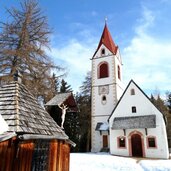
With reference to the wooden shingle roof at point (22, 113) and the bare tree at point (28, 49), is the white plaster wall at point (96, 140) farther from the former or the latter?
the wooden shingle roof at point (22, 113)

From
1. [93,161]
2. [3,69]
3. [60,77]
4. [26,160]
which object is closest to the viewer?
[26,160]

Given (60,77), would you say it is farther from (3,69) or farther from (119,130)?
(119,130)

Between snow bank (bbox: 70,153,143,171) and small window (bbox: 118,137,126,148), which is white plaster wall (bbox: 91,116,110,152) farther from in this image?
snow bank (bbox: 70,153,143,171)

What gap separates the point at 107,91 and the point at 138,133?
7822mm

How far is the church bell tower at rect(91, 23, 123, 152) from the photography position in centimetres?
2570

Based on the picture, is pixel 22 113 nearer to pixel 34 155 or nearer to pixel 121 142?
pixel 34 155

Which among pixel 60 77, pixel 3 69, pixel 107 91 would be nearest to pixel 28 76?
pixel 3 69

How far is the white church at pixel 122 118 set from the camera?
2095 cm

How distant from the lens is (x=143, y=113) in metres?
22.4

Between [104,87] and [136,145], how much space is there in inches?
366

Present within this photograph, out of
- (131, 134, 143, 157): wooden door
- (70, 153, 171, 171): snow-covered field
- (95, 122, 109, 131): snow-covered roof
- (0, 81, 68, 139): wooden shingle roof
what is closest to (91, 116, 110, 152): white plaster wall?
(95, 122, 109, 131): snow-covered roof

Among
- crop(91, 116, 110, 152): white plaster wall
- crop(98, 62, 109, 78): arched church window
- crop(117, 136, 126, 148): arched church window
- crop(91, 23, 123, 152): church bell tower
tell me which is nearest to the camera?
crop(117, 136, 126, 148): arched church window

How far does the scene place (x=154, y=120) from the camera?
20781mm

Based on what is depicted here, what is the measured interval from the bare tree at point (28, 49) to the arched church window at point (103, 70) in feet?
43.3
